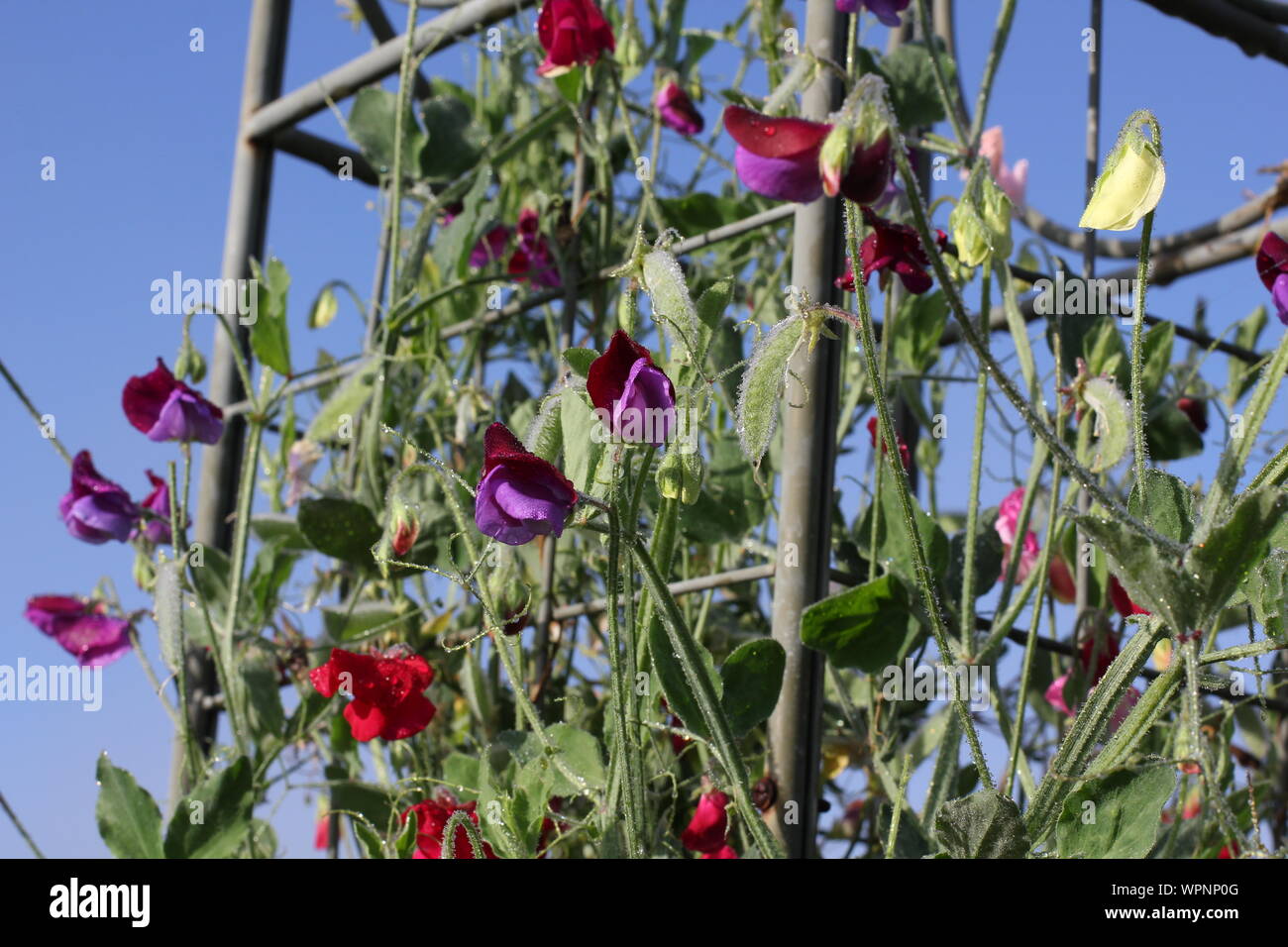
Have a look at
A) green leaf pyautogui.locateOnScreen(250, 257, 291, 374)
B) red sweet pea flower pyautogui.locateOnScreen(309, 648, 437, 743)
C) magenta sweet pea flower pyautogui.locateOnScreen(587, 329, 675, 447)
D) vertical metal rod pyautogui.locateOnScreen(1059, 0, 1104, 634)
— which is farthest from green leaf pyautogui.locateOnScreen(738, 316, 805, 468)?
green leaf pyautogui.locateOnScreen(250, 257, 291, 374)

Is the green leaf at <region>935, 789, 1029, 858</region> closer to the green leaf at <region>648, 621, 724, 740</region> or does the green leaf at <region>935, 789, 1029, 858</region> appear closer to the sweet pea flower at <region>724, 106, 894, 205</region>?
the green leaf at <region>648, 621, 724, 740</region>

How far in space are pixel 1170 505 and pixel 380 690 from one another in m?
0.62

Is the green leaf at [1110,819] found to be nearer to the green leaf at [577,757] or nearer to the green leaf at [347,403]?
the green leaf at [577,757]

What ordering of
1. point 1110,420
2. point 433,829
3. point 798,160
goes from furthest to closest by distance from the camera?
Answer: 1. point 433,829
2. point 1110,420
3. point 798,160

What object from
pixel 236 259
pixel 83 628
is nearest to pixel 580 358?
pixel 83 628

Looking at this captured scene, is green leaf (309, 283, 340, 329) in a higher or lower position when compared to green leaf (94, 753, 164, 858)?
higher

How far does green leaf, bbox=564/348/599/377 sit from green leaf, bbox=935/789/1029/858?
0.93ft

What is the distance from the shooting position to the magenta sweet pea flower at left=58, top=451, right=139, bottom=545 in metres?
1.37

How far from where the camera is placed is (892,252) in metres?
0.89

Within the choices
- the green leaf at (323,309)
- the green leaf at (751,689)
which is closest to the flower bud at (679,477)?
the green leaf at (751,689)

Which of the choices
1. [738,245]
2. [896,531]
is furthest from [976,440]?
[738,245]

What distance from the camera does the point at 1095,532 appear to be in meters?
0.52

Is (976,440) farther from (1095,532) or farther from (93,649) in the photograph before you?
(93,649)

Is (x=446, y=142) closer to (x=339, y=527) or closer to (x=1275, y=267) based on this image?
(x=339, y=527)
